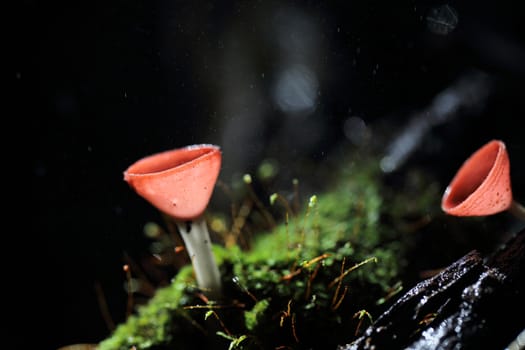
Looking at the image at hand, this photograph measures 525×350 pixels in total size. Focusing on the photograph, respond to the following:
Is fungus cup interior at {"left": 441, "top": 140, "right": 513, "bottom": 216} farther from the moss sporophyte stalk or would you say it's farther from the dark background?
the dark background

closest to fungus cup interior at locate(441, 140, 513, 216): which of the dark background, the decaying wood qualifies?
the decaying wood

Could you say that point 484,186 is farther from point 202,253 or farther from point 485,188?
point 202,253

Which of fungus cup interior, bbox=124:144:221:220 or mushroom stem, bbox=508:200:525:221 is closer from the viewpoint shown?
fungus cup interior, bbox=124:144:221:220

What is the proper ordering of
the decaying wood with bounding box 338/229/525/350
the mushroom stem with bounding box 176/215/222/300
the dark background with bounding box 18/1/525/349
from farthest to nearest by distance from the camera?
1. the dark background with bounding box 18/1/525/349
2. the mushroom stem with bounding box 176/215/222/300
3. the decaying wood with bounding box 338/229/525/350

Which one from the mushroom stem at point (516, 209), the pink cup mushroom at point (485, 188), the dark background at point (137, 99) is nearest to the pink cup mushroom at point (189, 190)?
the pink cup mushroom at point (485, 188)

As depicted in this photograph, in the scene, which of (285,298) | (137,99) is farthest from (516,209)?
(137,99)

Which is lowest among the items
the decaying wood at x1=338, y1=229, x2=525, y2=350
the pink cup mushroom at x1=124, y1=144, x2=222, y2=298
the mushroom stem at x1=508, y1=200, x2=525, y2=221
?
the mushroom stem at x1=508, y1=200, x2=525, y2=221
